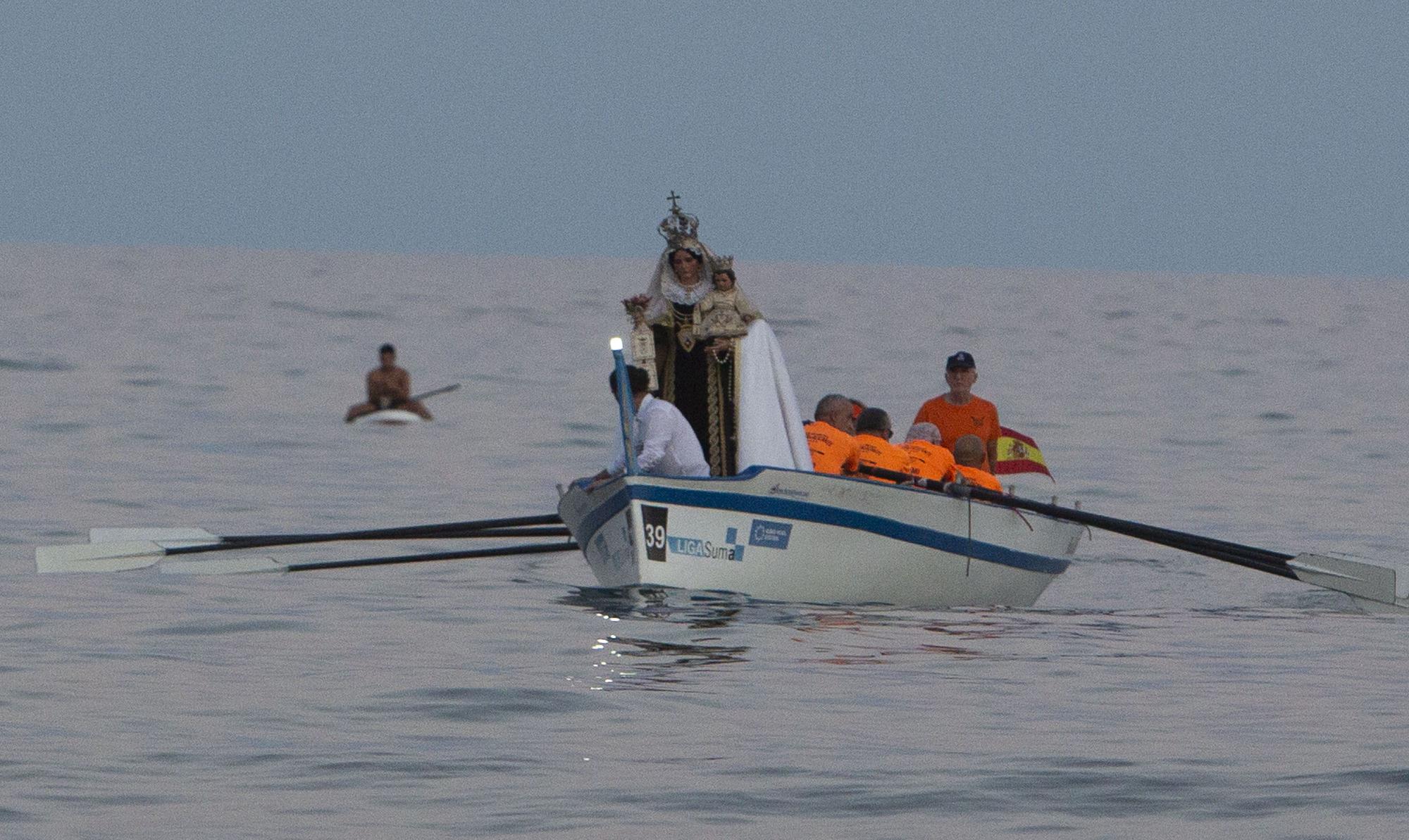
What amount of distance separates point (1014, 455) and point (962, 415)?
23.1 inches

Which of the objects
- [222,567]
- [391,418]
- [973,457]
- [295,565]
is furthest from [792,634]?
[391,418]

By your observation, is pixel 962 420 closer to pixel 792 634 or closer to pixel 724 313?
pixel 724 313

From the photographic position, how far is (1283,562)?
1630 centimetres

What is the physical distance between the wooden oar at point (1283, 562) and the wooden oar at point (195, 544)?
3068mm

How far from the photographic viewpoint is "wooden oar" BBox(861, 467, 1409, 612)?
15.9 meters

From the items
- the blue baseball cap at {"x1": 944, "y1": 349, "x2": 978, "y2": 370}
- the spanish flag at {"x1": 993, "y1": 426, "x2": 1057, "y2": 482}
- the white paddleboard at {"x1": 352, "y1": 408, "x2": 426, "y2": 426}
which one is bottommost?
the spanish flag at {"x1": 993, "y1": 426, "x2": 1057, "y2": 482}

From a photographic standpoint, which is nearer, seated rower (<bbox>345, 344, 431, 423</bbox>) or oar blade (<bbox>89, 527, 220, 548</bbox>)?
oar blade (<bbox>89, 527, 220, 548</bbox>)

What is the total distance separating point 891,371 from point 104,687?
40035mm

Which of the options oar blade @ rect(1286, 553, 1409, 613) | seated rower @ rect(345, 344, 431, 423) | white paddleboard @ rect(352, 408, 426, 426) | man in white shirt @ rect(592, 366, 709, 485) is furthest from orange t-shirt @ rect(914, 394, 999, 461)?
white paddleboard @ rect(352, 408, 426, 426)

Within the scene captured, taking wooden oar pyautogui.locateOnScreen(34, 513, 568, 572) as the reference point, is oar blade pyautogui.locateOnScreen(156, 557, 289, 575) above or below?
below

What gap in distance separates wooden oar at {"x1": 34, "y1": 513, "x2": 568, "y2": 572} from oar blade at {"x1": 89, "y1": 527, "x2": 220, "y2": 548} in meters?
0.02

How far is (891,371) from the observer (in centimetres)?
5175

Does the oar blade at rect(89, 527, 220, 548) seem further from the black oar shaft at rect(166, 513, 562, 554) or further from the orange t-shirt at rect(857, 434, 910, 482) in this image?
the orange t-shirt at rect(857, 434, 910, 482)

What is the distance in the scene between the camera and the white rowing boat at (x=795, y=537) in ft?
47.6
